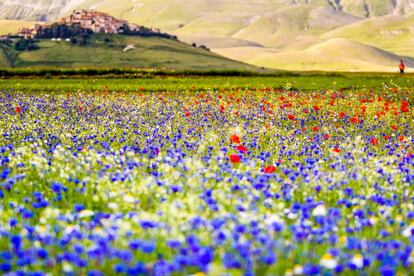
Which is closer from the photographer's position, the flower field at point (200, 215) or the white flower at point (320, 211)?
the flower field at point (200, 215)

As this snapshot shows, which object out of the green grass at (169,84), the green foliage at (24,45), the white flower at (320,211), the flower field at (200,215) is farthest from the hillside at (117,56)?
the white flower at (320,211)

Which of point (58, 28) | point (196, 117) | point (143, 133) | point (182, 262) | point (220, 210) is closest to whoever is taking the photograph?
point (182, 262)

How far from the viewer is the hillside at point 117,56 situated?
507 ft

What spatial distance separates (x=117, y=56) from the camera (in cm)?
16762

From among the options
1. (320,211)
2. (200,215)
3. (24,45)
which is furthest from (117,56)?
(320,211)

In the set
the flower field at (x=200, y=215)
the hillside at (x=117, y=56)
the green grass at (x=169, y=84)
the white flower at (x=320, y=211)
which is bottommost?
the flower field at (x=200, y=215)

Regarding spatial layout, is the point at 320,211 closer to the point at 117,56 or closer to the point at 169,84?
the point at 169,84

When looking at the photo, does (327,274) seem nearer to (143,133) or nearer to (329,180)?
(329,180)

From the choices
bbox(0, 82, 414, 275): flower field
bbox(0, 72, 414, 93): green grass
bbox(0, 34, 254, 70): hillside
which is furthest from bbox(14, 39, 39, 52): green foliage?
bbox(0, 82, 414, 275): flower field

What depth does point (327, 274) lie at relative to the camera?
4188mm

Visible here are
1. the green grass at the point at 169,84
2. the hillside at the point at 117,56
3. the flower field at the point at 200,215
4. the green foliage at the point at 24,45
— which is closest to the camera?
the flower field at the point at 200,215

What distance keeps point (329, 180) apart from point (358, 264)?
3962mm

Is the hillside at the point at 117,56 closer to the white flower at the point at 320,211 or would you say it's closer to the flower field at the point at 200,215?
the flower field at the point at 200,215

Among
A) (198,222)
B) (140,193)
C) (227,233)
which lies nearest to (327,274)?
(227,233)
